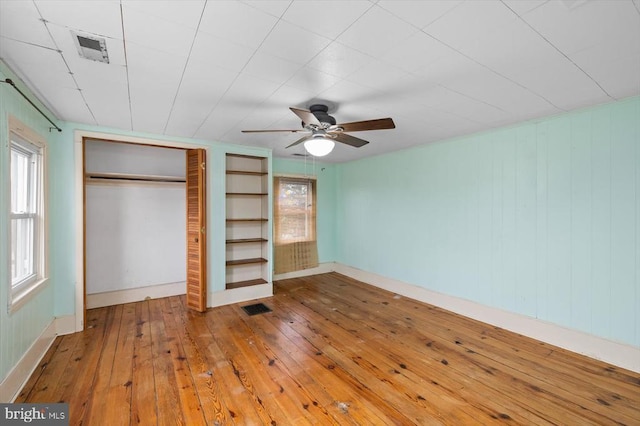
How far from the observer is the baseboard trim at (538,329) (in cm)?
257

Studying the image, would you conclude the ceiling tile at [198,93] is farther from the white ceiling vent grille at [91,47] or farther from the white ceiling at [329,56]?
the white ceiling vent grille at [91,47]

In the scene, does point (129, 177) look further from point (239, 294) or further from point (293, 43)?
point (293, 43)

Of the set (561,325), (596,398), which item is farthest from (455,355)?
(561,325)

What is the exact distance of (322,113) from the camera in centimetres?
261

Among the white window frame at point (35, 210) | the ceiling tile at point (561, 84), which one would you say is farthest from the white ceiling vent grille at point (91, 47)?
the ceiling tile at point (561, 84)

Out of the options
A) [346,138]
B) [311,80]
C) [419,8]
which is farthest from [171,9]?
[346,138]

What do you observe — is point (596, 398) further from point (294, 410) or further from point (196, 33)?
point (196, 33)

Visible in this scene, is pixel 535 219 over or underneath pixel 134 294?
over

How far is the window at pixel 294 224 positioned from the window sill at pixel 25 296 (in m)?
3.32

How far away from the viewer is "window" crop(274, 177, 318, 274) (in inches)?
216

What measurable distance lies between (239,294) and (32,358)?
7.57 feet

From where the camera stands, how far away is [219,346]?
296 cm

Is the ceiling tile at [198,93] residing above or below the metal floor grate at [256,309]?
above

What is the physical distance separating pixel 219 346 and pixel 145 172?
10.1 feet
